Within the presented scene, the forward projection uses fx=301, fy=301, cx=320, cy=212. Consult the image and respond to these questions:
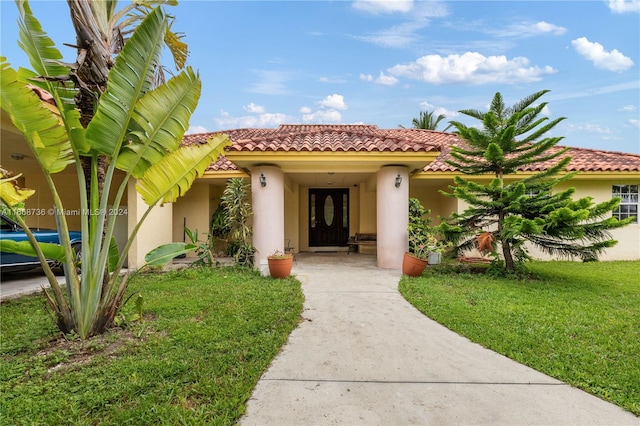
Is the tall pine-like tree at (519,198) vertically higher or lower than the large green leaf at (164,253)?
higher

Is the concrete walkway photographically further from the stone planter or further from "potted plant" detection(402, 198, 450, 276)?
the stone planter

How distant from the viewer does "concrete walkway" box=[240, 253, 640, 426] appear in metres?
2.48

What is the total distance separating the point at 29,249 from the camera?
354 centimetres

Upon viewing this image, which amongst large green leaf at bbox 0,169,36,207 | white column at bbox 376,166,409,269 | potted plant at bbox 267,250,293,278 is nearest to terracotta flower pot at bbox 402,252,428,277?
white column at bbox 376,166,409,269

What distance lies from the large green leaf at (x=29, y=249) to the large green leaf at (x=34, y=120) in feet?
3.04

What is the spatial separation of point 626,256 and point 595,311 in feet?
27.9

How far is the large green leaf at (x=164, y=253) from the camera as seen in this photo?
4258 millimetres

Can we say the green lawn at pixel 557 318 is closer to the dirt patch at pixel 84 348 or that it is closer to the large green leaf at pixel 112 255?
the dirt patch at pixel 84 348

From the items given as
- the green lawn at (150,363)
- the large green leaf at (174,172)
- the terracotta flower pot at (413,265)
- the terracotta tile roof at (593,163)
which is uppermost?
the terracotta tile roof at (593,163)

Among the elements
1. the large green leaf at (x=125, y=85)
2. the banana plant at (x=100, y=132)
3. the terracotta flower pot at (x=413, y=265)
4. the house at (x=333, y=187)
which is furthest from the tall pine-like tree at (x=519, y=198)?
the large green leaf at (x=125, y=85)

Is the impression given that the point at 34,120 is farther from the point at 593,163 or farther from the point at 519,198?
the point at 593,163

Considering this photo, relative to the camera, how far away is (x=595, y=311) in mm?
5164

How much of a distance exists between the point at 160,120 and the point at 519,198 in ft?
25.7

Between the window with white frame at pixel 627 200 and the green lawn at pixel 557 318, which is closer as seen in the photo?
the green lawn at pixel 557 318
